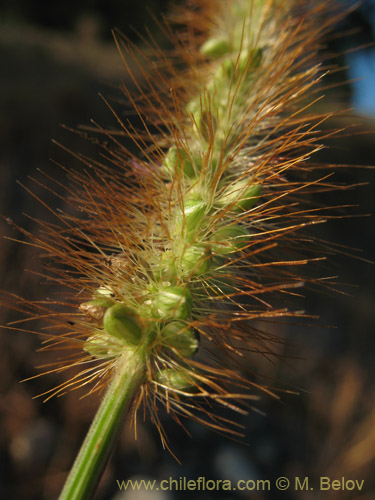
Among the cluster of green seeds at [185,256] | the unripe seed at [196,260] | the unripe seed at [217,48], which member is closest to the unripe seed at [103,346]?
the cluster of green seeds at [185,256]

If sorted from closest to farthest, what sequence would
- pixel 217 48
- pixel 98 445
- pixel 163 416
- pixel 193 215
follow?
pixel 98 445
pixel 193 215
pixel 217 48
pixel 163 416

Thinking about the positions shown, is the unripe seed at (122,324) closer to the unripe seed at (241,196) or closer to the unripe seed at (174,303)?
the unripe seed at (174,303)

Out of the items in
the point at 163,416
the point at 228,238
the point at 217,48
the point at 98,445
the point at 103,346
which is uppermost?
the point at 217,48

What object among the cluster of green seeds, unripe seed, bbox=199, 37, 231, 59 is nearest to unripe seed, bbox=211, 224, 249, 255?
the cluster of green seeds

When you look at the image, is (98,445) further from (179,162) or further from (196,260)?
(179,162)

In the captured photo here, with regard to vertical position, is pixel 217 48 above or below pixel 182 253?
above

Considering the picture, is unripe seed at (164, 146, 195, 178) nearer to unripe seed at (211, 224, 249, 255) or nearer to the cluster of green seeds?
the cluster of green seeds

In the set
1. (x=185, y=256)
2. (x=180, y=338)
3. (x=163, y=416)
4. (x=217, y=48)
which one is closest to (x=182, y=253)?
(x=185, y=256)
